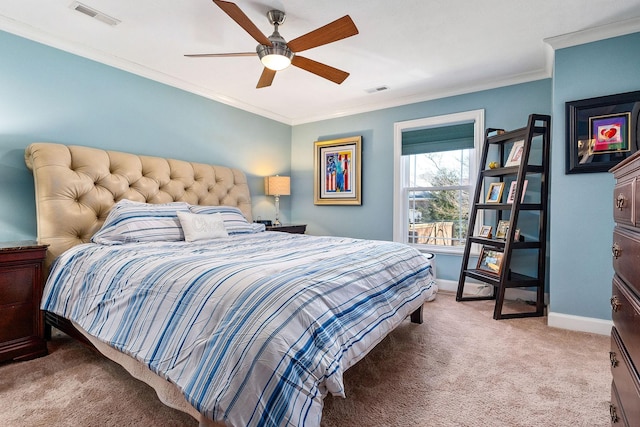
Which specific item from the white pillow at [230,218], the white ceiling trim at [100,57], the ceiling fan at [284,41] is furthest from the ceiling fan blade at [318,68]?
the white ceiling trim at [100,57]

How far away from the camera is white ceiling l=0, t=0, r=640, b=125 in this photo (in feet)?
6.94

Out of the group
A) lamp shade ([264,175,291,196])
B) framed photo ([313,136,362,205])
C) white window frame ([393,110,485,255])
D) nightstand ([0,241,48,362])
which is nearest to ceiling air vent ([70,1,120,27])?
nightstand ([0,241,48,362])

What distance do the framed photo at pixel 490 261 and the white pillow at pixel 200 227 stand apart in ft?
8.26

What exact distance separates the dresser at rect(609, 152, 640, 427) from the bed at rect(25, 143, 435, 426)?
2.77ft

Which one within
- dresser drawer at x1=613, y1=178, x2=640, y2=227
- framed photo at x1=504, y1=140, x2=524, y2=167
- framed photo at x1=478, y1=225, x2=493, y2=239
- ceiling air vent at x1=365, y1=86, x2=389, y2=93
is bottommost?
framed photo at x1=478, y1=225, x2=493, y2=239

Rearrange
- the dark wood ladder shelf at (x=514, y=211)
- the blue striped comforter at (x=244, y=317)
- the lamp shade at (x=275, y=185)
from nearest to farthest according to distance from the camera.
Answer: the blue striped comforter at (x=244, y=317)
the dark wood ladder shelf at (x=514, y=211)
the lamp shade at (x=275, y=185)

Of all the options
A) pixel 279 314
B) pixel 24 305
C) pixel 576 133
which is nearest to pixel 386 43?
pixel 576 133

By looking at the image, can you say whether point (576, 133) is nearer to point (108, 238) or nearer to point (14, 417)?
point (108, 238)

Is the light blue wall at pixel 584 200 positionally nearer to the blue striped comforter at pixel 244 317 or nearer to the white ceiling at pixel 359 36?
the white ceiling at pixel 359 36

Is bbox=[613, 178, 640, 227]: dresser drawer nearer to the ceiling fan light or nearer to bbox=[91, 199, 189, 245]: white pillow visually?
the ceiling fan light

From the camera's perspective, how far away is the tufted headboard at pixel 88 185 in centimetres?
221

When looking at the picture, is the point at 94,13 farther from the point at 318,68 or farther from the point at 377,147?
the point at 377,147

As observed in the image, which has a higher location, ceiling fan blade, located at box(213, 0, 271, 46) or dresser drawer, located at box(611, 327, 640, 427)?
ceiling fan blade, located at box(213, 0, 271, 46)

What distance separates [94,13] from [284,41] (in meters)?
1.32
